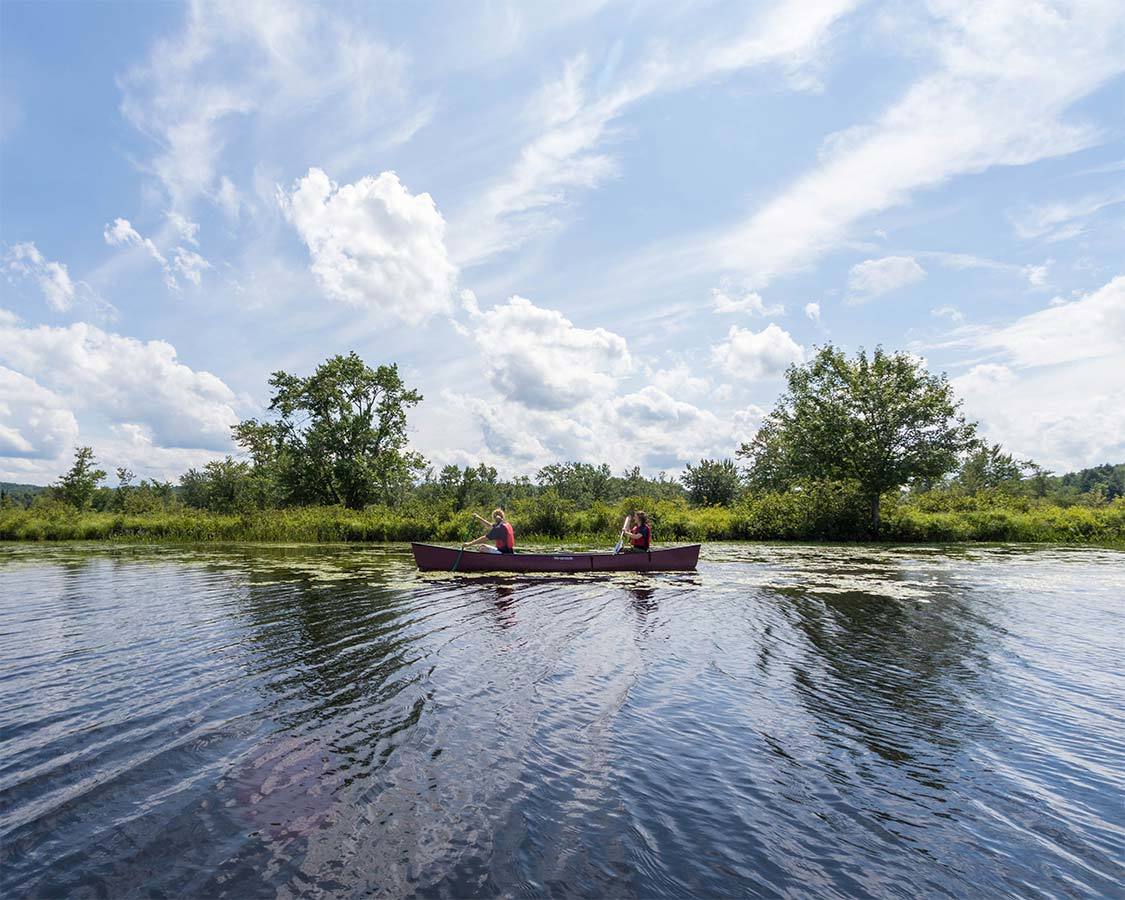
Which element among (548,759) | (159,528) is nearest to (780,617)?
(548,759)

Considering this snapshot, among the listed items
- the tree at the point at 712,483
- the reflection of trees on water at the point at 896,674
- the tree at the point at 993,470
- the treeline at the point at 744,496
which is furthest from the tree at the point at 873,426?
the tree at the point at 993,470

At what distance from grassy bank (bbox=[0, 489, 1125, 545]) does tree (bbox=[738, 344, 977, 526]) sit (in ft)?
7.61

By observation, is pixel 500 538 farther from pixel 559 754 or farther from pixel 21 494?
pixel 21 494

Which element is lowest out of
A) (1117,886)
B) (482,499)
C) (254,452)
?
(1117,886)

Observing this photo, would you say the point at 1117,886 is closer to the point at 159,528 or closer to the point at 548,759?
the point at 548,759

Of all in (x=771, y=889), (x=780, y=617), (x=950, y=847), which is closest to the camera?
(x=771, y=889)

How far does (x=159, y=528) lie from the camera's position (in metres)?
40.0

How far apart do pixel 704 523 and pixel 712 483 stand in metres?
17.3

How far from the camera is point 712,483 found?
54.0 metres

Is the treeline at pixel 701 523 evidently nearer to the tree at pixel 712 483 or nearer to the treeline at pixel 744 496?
the treeline at pixel 744 496

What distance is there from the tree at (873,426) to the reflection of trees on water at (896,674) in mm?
24431

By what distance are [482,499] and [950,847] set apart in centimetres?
5160

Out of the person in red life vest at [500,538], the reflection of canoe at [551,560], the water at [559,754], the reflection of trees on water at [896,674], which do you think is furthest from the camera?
the person in red life vest at [500,538]

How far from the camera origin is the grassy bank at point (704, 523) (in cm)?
3569
